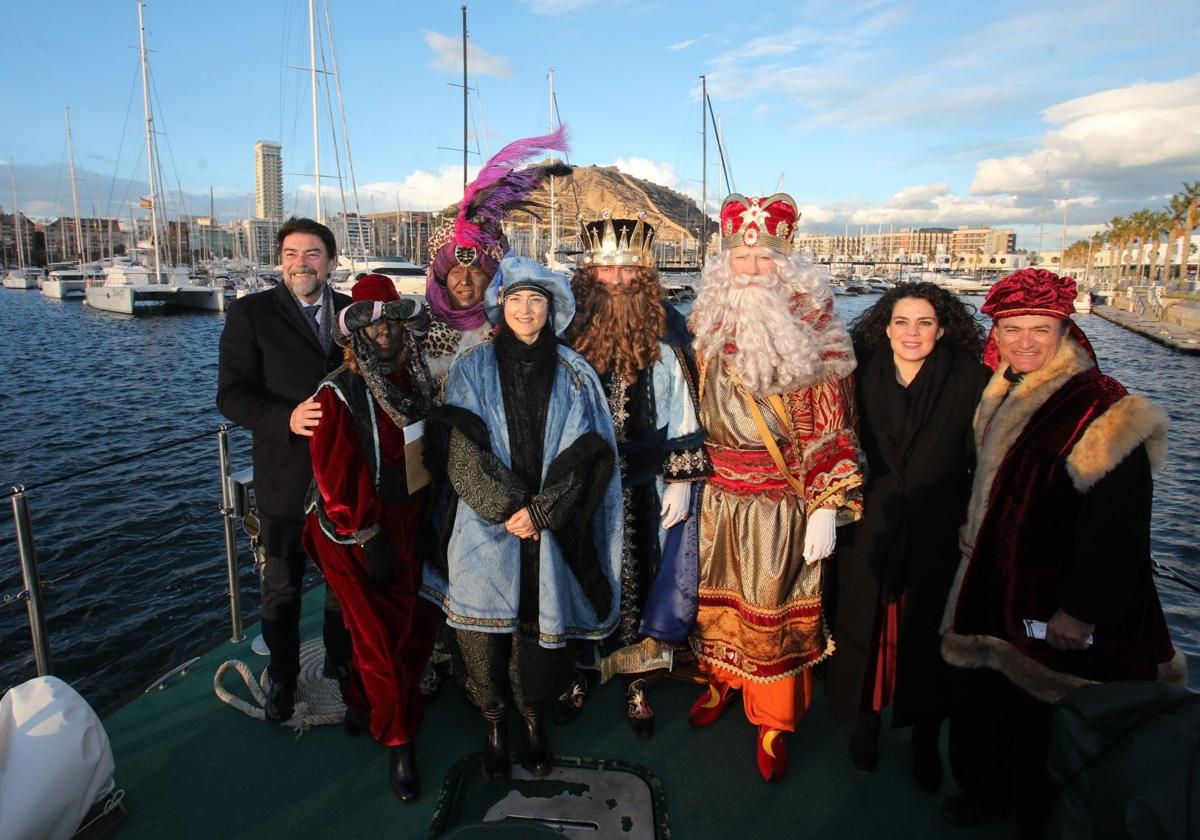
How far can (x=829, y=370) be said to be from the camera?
278cm

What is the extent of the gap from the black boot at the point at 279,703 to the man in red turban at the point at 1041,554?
8.69 feet

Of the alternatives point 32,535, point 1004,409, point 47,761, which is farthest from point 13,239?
point 1004,409

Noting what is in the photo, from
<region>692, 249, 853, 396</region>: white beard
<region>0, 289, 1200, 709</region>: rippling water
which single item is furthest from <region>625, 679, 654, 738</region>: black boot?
<region>0, 289, 1200, 709</region>: rippling water

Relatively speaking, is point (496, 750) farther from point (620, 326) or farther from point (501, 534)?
point (620, 326)

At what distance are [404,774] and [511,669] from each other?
0.54 metres

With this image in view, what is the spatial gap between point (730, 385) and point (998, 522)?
1064 millimetres

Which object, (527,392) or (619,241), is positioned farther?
(619,241)

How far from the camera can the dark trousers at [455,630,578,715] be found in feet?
9.04

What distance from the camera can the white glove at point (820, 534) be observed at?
2695mm

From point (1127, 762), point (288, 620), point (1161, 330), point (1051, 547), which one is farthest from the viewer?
point (1161, 330)

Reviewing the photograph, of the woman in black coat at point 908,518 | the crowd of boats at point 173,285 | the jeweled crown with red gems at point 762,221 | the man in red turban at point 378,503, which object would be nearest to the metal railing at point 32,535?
the man in red turban at point 378,503

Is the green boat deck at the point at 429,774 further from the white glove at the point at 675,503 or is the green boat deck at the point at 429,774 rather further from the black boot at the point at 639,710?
the white glove at the point at 675,503

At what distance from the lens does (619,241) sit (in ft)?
9.89

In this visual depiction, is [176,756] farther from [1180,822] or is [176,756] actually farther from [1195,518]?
[1195,518]
